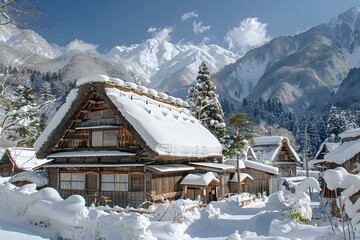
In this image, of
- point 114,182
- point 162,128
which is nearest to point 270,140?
point 162,128

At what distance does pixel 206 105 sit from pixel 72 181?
50.1ft

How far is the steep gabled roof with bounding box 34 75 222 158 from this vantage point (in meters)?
16.3

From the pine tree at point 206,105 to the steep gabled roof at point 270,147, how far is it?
12.3m

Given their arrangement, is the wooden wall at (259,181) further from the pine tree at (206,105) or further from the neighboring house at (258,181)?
the pine tree at (206,105)

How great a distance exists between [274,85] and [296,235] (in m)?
182

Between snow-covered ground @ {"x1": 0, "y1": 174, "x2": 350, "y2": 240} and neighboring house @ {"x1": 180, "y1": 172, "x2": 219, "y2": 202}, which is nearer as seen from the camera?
snow-covered ground @ {"x1": 0, "y1": 174, "x2": 350, "y2": 240}

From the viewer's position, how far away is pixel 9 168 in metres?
40.0

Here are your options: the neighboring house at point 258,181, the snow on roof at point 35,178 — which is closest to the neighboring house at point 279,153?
the neighboring house at point 258,181

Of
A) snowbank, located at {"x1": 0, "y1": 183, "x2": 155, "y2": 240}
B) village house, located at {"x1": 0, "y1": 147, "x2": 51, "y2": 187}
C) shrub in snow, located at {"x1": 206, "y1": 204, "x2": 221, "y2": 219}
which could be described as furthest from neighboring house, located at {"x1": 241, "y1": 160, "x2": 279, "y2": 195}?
snowbank, located at {"x1": 0, "y1": 183, "x2": 155, "y2": 240}

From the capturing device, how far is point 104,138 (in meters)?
18.6

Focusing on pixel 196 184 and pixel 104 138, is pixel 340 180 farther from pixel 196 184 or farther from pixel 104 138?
pixel 104 138

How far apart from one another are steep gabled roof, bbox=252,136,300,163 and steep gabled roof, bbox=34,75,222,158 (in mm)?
20252

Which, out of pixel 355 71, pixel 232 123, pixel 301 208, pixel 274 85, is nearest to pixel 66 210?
pixel 301 208

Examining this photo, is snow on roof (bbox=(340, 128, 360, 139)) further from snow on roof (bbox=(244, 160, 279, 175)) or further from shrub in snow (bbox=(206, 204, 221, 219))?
shrub in snow (bbox=(206, 204, 221, 219))
